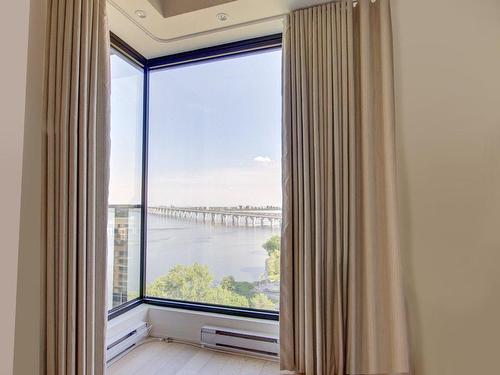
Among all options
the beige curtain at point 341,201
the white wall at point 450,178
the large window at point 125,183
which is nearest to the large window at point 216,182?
the large window at point 125,183

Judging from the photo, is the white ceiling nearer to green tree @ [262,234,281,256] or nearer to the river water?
the river water

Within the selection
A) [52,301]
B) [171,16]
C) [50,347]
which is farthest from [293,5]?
[50,347]

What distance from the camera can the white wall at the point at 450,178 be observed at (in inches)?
61.3

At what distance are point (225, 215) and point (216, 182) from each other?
0.31m

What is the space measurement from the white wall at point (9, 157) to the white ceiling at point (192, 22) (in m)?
1.90

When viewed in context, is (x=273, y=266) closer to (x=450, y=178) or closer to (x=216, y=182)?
(x=216, y=182)

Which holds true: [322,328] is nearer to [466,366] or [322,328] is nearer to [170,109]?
[466,366]

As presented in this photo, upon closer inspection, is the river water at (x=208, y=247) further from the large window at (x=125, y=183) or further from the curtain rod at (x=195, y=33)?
the curtain rod at (x=195, y=33)

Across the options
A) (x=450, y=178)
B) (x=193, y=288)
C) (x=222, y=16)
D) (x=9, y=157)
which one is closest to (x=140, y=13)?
(x=222, y=16)

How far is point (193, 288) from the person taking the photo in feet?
8.13

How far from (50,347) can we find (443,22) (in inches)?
112

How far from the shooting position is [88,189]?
1523 millimetres

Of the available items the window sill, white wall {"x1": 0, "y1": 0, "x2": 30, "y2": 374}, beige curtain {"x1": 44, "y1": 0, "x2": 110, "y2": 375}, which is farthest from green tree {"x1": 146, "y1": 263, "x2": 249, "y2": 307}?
white wall {"x1": 0, "y1": 0, "x2": 30, "y2": 374}

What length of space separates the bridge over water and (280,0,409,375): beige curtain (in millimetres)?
419
